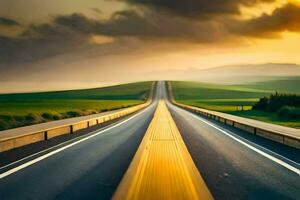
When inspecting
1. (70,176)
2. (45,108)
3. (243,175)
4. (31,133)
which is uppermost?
(31,133)

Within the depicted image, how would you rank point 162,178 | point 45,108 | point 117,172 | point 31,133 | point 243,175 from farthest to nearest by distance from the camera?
point 45,108, point 31,133, point 117,172, point 243,175, point 162,178

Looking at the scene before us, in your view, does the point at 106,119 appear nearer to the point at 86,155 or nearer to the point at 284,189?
the point at 86,155

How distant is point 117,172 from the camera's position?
10.3 m

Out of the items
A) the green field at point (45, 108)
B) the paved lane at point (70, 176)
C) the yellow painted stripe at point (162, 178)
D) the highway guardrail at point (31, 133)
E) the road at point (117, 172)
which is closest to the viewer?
the yellow painted stripe at point (162, 178)

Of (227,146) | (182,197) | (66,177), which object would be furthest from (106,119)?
(182,197)

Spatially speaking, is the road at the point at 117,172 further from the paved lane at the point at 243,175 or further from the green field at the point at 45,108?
the green field at the point at 45,108

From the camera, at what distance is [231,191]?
8203mm

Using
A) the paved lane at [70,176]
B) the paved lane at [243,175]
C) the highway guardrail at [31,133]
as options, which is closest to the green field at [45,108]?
the highway guardrail at [31,133]

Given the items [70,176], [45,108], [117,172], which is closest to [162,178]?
[117,172]

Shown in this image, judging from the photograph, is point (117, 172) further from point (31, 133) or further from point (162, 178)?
point (31, 133)

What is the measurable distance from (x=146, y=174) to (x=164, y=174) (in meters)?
0.41

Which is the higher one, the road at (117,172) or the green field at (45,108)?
the road at (117,172)

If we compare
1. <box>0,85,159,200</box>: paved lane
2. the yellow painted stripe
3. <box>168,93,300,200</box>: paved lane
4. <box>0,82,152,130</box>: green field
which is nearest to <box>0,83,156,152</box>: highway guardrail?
<box>0,85,159,200</box>: paved lane

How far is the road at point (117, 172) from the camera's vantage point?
807 centimetres
